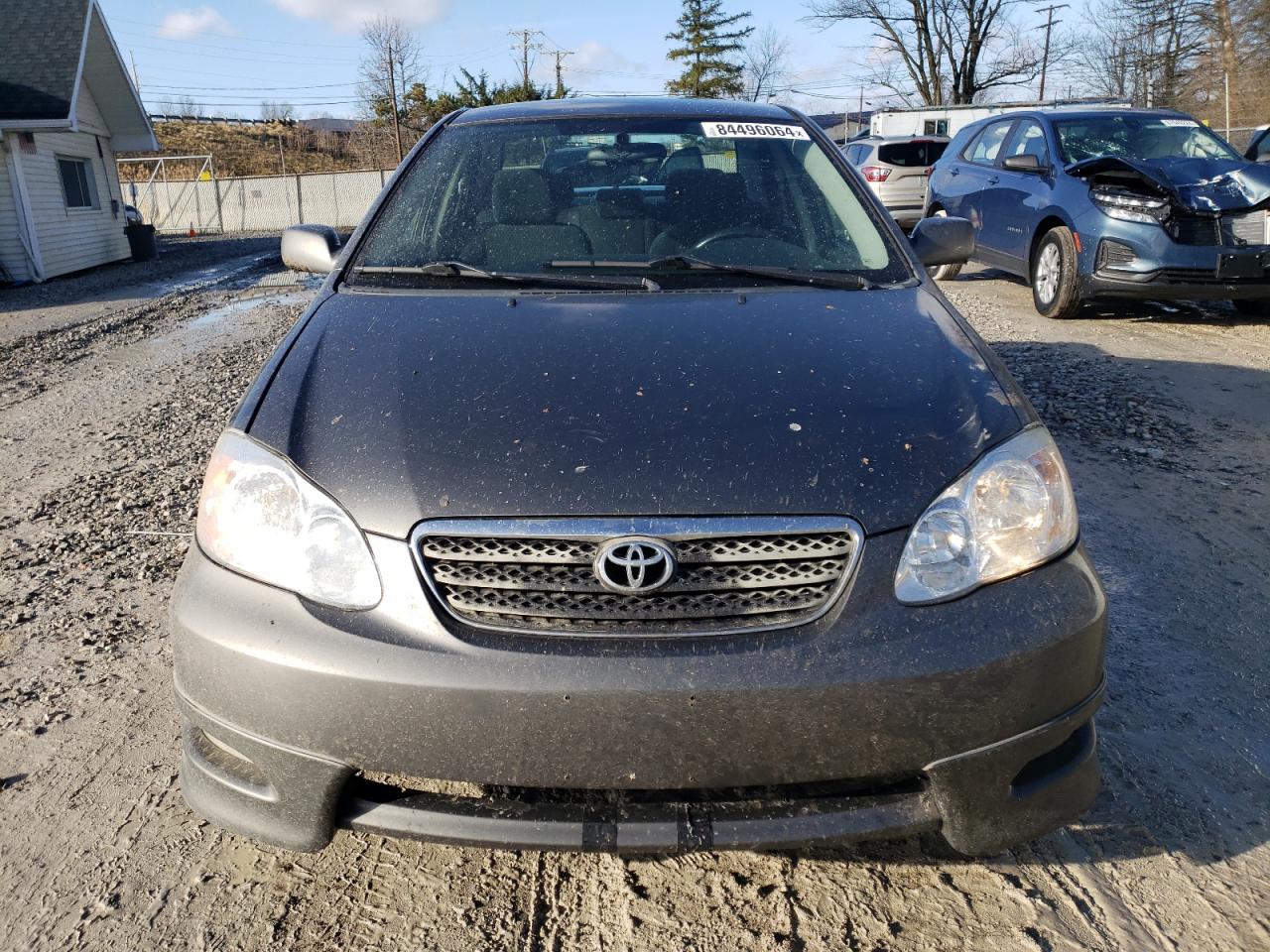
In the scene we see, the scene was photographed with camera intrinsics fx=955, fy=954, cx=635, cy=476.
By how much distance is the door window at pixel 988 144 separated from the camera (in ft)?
33.7

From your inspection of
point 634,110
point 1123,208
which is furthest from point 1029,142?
point 634,110

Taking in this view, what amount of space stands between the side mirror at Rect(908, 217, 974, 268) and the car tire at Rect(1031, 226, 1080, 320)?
18.9 ft

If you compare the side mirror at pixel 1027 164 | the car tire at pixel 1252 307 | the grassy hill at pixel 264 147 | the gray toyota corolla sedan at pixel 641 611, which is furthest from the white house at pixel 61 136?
the grassy hill at pixel 264 147

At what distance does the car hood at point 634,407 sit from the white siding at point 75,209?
59.9ft

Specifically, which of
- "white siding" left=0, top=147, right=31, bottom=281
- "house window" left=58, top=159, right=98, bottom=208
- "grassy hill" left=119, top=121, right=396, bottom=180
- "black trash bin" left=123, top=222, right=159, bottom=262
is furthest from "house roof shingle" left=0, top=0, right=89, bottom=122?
"grassy hill" left=119, top=121, right=396, bottom=180

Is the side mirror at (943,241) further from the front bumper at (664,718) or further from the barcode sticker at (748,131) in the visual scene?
the front bumper at (664,718)

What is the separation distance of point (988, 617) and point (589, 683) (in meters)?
0.75

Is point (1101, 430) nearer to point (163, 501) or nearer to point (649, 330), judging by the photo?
point (649, 330)

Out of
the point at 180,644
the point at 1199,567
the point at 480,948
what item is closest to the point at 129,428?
the point at 180,644

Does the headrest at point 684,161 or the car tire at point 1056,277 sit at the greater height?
the headrest at point 684,161

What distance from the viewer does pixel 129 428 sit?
19.7 ft

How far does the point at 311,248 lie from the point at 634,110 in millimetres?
1256

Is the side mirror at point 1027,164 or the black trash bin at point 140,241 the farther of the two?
the black trash bin at point 140,241

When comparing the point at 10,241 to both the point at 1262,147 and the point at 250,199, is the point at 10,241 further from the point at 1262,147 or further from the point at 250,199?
the point at 250,199
